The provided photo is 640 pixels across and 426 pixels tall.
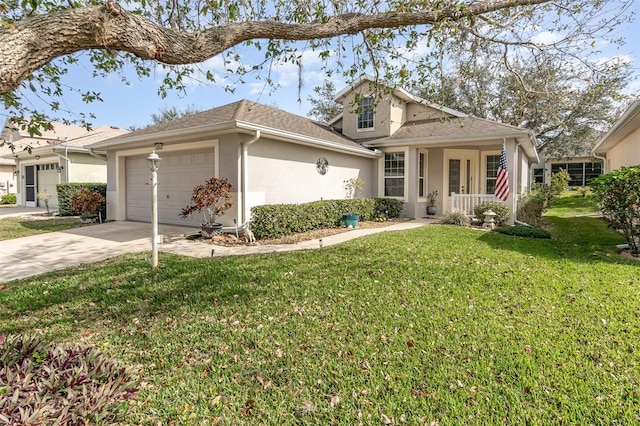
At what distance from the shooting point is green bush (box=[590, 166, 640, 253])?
6746mm

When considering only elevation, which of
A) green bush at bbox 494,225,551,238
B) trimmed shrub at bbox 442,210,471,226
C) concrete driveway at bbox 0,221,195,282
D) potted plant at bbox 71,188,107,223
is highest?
potted plant at bbox 71,188,107,223

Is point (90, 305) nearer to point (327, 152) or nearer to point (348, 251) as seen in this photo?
point (348, 251)

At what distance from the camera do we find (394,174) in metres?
14.1

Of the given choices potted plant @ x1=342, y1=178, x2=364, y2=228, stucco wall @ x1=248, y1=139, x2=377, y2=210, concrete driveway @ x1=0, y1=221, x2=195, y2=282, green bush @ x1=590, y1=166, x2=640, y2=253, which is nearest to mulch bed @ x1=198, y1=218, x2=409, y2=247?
stucco wall @ x1=248, y1=139, x2=377, y2=210

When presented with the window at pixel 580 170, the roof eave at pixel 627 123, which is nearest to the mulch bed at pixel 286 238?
the roof eave at pixel 627 123

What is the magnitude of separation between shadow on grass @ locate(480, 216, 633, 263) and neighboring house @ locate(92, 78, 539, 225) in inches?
92.7

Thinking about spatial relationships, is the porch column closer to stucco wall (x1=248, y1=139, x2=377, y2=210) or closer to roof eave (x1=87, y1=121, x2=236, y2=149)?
stucco wall (x1=248, y1=139, x2=377, y2=210)

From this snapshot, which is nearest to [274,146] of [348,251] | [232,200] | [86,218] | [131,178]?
[232,200]

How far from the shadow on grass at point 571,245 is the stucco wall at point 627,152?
258cm

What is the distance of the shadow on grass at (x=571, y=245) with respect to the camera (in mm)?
6805

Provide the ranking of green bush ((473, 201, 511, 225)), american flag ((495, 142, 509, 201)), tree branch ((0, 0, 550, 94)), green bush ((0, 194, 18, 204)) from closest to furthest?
1. tree branch ((0, 0, 550, 94))
2. american flag ((495, 142, 509, 201))
3. green bush ((473, 201, 511, 225))
4. green bush ((0, 194, 18, 204))

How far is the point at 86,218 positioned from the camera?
12.3 m

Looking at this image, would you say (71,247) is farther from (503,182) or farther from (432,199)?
(432,199)

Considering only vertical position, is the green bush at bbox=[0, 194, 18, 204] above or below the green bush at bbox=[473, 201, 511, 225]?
above
